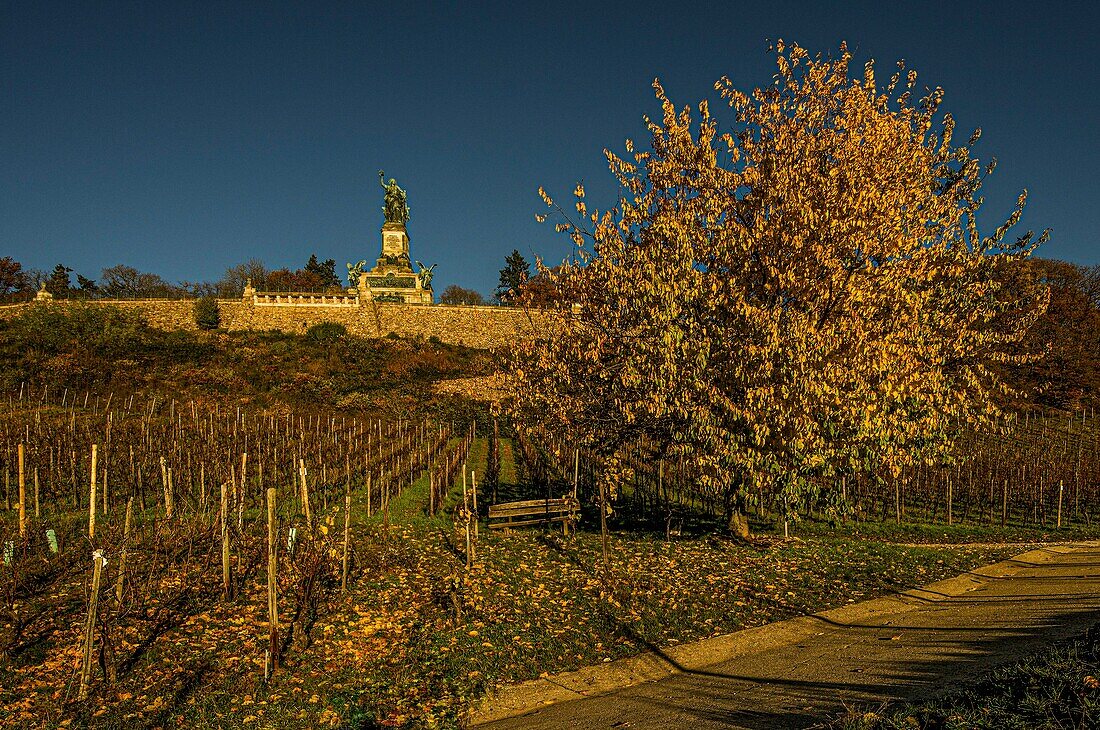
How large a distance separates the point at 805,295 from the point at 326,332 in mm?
47987

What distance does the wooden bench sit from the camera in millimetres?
16859

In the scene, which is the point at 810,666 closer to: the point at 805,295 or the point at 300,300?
the point at 805,295

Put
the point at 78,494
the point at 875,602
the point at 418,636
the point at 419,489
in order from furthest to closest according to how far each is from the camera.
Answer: the point at 419,489 → the point at 78,494 → the point at 875,602 → the point at 418,636

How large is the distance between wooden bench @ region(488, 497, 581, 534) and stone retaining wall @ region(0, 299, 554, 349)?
115ft

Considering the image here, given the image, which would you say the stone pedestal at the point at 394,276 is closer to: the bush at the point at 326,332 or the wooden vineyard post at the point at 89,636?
the bush at the point at 326,332

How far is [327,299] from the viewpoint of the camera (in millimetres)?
56031

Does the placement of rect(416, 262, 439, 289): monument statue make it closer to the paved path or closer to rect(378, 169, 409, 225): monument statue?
rect(378, 169, 409, 225): monument statue

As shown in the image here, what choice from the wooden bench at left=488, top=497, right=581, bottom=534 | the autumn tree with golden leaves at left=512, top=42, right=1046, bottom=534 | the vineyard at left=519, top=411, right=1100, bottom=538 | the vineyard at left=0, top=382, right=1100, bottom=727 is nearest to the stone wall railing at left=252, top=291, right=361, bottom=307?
the vineyard at left=519, top=411, right=1100, bottom=538

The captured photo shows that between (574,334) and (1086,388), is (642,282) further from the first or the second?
(1086,388)

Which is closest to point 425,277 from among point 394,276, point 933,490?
point 394,276

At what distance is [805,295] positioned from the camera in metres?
11.7

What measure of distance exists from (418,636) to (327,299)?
1999 inches

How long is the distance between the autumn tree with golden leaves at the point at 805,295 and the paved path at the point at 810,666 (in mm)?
2860

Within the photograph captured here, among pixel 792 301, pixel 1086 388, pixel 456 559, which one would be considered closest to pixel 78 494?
pixel 456 559
